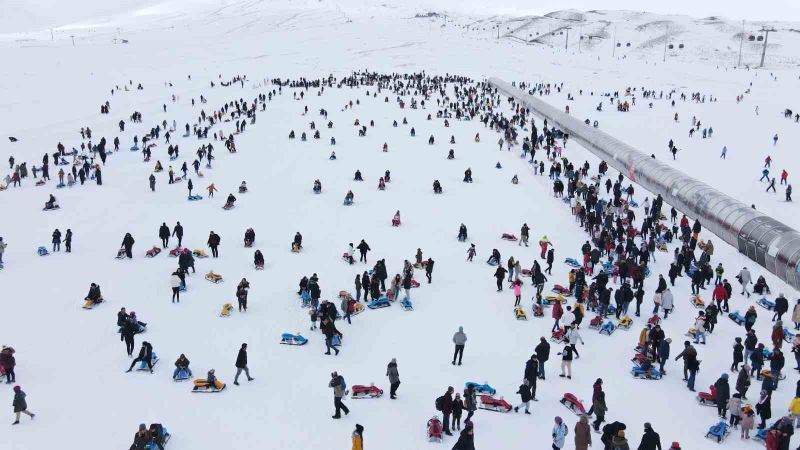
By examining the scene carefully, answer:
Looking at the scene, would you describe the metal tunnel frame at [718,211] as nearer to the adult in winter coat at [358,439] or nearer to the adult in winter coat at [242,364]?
the adult in winter coat at [358,439]

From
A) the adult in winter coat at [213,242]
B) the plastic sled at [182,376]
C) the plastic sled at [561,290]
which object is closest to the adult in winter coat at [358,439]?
the plastic sled at [182,376]

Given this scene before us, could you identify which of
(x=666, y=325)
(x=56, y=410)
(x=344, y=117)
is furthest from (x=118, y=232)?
(x=344, y=117)

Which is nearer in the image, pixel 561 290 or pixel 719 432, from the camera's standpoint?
pixel 719 432

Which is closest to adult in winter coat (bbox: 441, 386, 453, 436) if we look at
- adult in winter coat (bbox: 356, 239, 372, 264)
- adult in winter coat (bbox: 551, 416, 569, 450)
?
adult in winter coat (bbox: 551, 416, 569, 450)

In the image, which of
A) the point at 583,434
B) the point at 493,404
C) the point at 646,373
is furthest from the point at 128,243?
the point at 646,373

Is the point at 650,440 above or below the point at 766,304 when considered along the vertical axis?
above

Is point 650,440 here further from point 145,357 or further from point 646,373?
point 145,357
